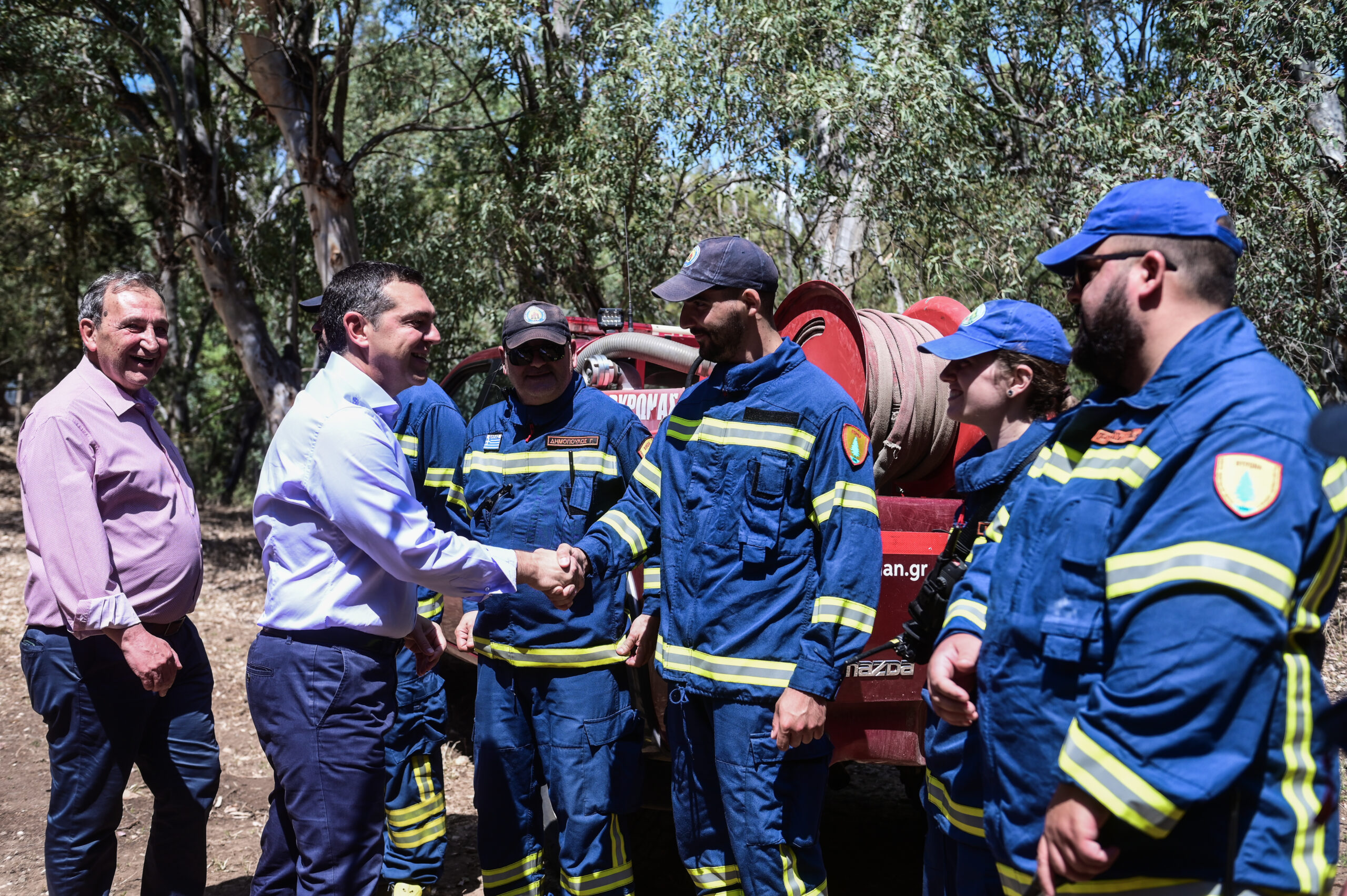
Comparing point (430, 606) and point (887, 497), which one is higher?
point (887, 497)

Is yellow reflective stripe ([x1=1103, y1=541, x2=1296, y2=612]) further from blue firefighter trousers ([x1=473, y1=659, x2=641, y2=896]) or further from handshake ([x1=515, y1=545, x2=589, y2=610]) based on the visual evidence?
blue firefighter trousers ([x1=473, y1=659, x2=641, y2=896])

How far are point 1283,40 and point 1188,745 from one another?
8.25 metres

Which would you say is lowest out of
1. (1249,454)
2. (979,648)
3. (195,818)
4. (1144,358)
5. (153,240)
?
(195,818)

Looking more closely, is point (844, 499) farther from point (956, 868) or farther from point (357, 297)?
point (357, 297)

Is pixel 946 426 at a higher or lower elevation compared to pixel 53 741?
higher

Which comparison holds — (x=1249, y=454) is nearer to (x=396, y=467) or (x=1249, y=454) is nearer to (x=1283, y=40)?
(x=396, y=467)

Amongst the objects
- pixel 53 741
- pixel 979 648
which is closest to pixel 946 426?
pixel 979 648

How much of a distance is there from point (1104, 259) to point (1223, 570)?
621mm

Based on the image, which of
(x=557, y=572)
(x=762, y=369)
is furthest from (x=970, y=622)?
(x=557, y=572)

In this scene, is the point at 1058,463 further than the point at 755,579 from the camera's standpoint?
No

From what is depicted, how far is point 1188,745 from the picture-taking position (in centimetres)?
162

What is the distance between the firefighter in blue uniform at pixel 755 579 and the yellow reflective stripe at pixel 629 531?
164 mm

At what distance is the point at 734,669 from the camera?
303cm

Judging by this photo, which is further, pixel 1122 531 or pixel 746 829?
pixel 746 829
